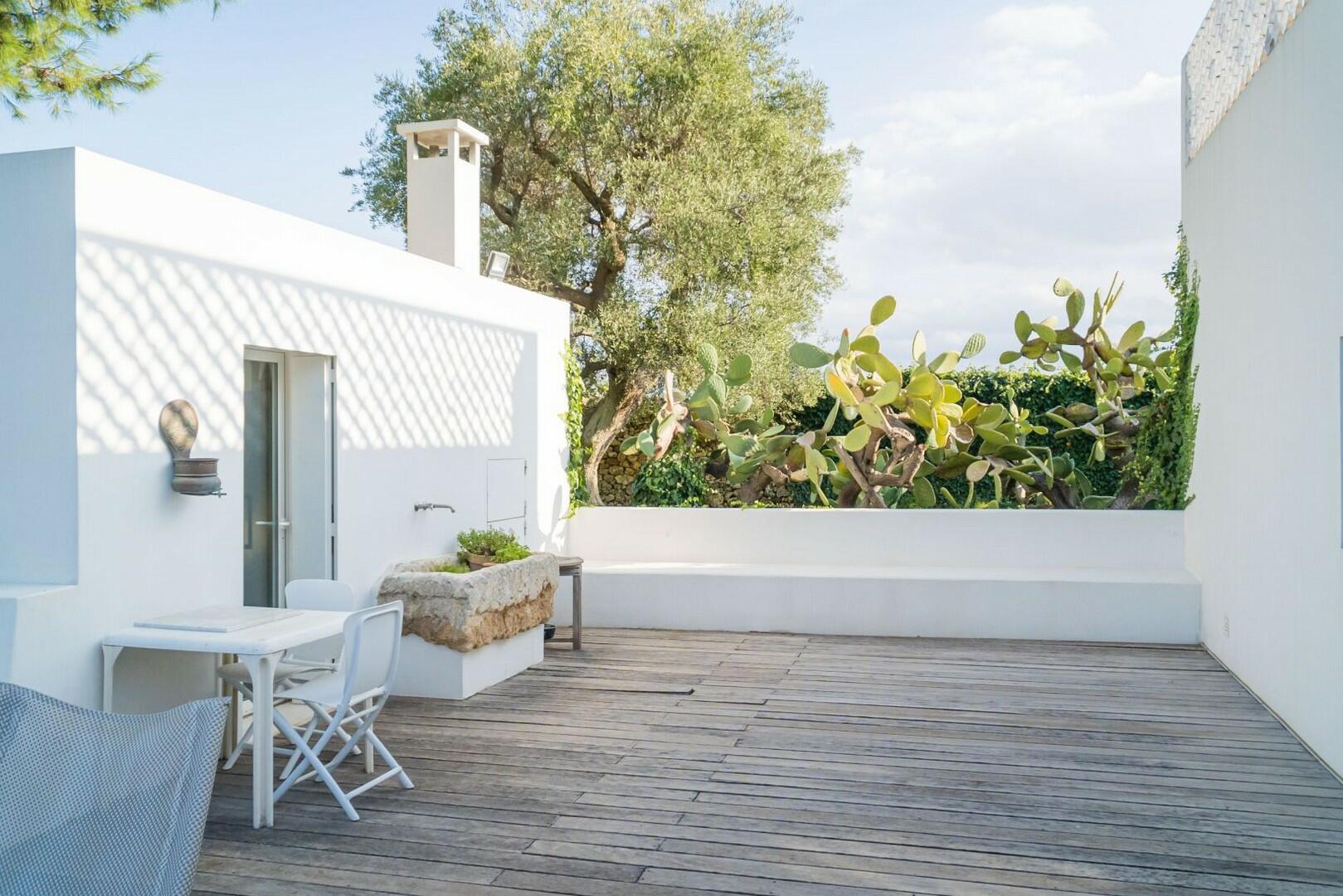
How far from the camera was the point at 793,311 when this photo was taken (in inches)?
442

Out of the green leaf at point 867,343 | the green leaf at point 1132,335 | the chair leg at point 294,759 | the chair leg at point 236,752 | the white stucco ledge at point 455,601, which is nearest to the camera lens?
the chair leg at point 294,759

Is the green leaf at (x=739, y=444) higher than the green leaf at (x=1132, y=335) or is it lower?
lower

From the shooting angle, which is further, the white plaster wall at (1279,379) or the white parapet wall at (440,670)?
the white parapet wall at (440,670)

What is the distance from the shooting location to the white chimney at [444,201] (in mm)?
7602

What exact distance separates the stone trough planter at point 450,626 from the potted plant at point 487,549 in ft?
0.85

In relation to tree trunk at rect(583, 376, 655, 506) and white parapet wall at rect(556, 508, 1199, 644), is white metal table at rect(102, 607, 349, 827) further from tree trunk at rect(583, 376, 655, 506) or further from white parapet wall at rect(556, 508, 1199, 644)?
tree trunk at rect(583, 376, 655, 506)

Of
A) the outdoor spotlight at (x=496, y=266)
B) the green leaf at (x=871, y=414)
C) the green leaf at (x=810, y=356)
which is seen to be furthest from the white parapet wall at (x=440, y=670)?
the green leaf at (x=810, y=356)

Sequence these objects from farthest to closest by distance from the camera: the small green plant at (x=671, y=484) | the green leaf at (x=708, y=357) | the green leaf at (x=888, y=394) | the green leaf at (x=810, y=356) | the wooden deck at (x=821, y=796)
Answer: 1. the green leaf at (x=708, y=357)
2. the small green plant at (x=671, y=484)
3. the green leaf at (x=810, y=356)
4. the green leaf at (x=888, y=394)
5. the wooden deck at (x=821, y=796)

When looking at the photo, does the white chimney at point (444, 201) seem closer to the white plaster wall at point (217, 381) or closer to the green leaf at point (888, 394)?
the white plaster wall at point (217, 381)

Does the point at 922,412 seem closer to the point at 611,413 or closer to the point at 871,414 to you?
the point at 871,414

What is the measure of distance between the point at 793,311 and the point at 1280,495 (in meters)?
6.29

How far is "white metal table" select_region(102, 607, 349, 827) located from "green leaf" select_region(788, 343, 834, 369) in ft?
18.3

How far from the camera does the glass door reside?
5.46 meters

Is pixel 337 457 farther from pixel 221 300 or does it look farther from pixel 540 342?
pixel 540 342
